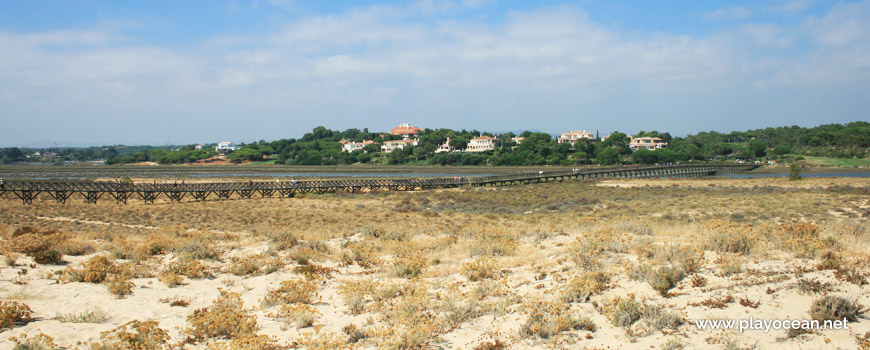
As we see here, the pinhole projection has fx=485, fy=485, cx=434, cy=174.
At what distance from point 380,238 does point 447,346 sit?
9.98 m

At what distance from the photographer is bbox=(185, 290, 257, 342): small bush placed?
7562 millimetres

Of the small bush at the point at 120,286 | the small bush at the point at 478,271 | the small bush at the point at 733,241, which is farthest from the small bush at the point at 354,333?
the small bush at the point at 733,241

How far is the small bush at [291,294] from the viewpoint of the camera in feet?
30.3

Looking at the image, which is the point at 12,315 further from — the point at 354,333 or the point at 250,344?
the point at 354,333

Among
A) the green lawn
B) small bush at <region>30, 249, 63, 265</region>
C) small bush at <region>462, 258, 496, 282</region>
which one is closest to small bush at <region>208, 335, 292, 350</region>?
small bush at <region>462, 258, 496, 282</region>

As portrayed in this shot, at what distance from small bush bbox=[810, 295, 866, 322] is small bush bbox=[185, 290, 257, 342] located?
793 cm

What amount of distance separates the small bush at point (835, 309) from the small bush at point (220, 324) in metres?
7.93

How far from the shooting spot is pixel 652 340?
6562 mm

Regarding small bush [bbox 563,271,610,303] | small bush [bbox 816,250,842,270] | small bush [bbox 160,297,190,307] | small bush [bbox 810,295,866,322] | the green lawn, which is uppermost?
small bush [bbox 816,250,842,270]

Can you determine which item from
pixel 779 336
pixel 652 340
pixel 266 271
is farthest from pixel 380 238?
pixel 779 336

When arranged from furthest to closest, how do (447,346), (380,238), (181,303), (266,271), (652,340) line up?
(380,238) → (266,271) → (181,303) → (447,346) → (652,340)

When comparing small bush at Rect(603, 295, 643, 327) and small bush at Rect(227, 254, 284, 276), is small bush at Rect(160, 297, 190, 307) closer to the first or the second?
small bush at Rect(227, 254, 284, 276)

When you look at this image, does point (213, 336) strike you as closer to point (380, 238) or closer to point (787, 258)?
point (380, 238)

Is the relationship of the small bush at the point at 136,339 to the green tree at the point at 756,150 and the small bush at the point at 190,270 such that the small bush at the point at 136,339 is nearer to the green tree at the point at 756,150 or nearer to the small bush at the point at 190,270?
the small bush at the point at 190,270
